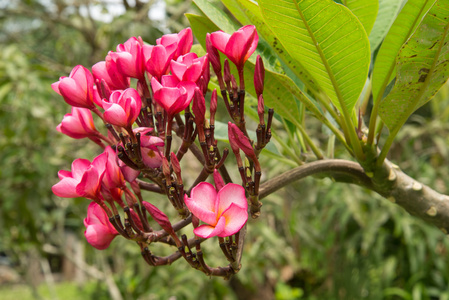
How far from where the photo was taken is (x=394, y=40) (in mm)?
548

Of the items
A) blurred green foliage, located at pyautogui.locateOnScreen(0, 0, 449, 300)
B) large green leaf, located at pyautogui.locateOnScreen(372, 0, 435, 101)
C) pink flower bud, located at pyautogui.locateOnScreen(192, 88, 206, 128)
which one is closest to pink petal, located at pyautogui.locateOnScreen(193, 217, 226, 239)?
pink flower bud, located at pyautogui.locateOnScreen(192, 88, 206, 128)

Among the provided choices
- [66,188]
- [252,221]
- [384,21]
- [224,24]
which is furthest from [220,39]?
[252,221]

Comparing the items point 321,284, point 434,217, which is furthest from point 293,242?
point 434,217

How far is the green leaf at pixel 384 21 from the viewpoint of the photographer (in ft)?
2.22

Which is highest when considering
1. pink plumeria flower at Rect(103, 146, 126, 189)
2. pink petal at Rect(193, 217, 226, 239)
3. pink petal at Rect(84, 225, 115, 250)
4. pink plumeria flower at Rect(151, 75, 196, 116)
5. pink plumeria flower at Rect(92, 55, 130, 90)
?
pink plumeria flower at Rect(151, 75, 196, 116)

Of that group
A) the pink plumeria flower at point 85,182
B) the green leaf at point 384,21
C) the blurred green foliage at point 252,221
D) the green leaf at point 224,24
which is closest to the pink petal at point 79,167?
the pink plumeria flower at point 85,182

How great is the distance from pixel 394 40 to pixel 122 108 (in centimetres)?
37

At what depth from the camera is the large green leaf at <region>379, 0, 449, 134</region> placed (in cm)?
Answer: 43

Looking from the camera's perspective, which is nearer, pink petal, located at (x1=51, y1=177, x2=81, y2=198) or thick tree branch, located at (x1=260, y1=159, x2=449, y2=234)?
pink petal, located at (x1=51, y1=177, x2=81, y2=198)

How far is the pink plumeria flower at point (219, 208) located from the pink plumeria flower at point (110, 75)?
0.17 meters

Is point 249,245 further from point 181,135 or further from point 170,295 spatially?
point 181,135

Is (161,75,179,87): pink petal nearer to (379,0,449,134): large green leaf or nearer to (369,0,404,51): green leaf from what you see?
(379,0,449,134): large green leaf

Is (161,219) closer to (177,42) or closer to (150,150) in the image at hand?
(150,150)

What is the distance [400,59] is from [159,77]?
269mm
